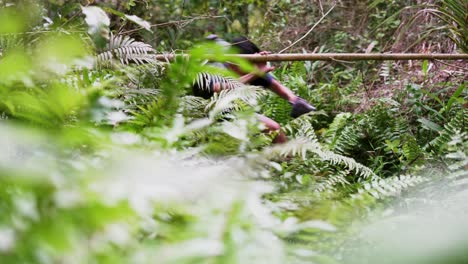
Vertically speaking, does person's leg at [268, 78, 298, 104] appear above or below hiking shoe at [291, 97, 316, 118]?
above

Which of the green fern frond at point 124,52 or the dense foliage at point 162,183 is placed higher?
the dense foliage at point 162,183

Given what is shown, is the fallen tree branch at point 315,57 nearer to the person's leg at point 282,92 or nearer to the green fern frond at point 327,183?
the person's leg at point 282,92

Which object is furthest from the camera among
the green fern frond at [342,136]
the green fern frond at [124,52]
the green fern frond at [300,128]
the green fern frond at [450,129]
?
the green fern frond at [342,136]

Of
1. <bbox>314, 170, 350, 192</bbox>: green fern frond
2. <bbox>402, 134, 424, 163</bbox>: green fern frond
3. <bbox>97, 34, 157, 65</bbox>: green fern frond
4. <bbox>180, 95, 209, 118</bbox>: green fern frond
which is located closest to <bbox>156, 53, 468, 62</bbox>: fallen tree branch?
<bbox>97, 34, 157, 65</bbox>: green fern frond

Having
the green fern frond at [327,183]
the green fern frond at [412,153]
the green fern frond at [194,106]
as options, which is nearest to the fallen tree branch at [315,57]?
the green fern frond at [194,106]

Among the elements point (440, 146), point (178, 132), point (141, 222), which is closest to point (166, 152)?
point (178, 132)

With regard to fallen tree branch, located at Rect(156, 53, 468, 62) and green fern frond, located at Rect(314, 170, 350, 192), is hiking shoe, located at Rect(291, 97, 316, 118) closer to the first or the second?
fallen tree branch, located at Rect(156, 53, 468, 62)

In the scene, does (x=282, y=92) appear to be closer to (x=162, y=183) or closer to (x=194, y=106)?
(x=194, y=106)

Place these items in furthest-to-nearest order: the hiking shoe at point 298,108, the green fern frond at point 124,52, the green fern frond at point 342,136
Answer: the hiking shoe at point 298,108 < the green fern frond at point 342,136 < the green fern frond at point 124,52

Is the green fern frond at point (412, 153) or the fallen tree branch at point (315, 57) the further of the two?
the fallen tree branch at point (315, 57)

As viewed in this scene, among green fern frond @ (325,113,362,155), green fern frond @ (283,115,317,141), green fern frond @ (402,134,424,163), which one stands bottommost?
green fern frond @ (325,113,362,155)

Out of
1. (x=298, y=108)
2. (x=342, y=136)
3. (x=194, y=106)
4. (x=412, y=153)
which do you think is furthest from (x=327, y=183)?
(x=298, y=108)

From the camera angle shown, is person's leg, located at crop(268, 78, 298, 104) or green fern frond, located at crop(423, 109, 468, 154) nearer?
green fern frond, located at crop(423, 109, 468, 154)

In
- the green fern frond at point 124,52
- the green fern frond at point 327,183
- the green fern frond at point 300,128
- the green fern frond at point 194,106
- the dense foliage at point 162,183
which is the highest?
the dense foliage at point 162,183
